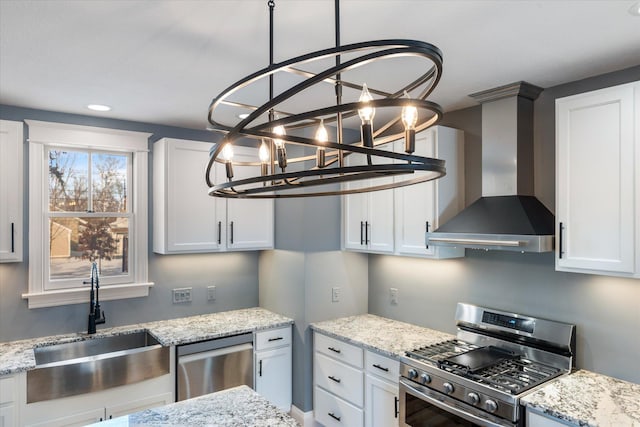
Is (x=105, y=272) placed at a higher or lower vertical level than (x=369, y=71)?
lower

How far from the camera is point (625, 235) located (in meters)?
1.99

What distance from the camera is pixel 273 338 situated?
137 inches

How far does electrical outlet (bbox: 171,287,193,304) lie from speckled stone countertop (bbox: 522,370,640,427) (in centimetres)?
274

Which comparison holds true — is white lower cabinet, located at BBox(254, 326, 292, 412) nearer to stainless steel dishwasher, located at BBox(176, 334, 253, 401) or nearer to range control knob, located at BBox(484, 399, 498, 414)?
stainless steel dishwasher, located at BBox(176, 334, 253, 401)

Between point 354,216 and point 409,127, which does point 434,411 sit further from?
point 409,127

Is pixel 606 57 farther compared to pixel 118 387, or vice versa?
pixel 118 387

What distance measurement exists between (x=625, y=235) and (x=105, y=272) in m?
3.51

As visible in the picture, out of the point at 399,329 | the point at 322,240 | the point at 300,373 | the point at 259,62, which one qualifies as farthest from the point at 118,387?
the point at 259,62

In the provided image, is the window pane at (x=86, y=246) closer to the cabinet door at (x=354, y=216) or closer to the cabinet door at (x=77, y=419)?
the cabinet door at (x=77, y=419)

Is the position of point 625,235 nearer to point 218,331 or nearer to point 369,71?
point 369,71

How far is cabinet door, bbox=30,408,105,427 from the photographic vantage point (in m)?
2.57

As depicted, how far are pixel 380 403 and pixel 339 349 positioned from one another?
0.50 metres

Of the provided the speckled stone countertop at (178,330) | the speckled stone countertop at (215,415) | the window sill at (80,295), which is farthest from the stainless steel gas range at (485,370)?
the window sill at (80,295)

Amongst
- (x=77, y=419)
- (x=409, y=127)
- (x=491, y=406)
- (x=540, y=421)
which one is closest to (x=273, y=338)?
(x=77, y=419)
